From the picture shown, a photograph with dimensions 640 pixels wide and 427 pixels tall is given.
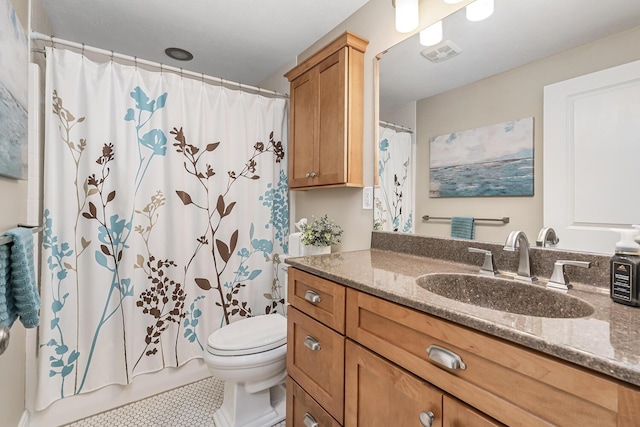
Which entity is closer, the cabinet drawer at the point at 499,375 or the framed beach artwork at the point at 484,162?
the cabinet drawer at the point at 499,375

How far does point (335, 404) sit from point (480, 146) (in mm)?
1145

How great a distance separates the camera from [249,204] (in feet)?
6.91

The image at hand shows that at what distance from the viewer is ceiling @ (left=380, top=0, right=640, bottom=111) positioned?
36.0 inches

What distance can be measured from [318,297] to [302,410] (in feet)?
1.63

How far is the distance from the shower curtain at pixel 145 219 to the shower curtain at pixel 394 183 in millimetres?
913

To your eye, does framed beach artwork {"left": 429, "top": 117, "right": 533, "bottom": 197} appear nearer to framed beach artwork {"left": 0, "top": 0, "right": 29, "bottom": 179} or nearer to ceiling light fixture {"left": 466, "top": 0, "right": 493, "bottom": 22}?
ceiling light fixture {"left": 466, "top": 0, "right": 493, "bottom": 22}

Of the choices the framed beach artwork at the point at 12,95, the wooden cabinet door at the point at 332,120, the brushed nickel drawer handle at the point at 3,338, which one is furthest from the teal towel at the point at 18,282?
the wooden cabinet door at the point at 332,120

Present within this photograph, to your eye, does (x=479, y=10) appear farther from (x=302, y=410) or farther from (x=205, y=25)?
(x=302, y=410)

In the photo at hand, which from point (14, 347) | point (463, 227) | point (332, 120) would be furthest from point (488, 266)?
point (14, 347)

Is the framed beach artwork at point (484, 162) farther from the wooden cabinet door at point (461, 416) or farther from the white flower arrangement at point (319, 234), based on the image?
the wooden cabinet door at point (461, 416)

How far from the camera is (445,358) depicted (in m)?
0.68

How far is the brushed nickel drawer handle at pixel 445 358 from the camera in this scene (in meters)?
0.66

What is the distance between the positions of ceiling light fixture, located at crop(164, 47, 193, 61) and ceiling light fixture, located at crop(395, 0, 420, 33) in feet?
5.39

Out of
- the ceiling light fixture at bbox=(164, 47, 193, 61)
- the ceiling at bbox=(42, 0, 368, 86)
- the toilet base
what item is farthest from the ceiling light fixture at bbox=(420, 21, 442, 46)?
the toilet base
